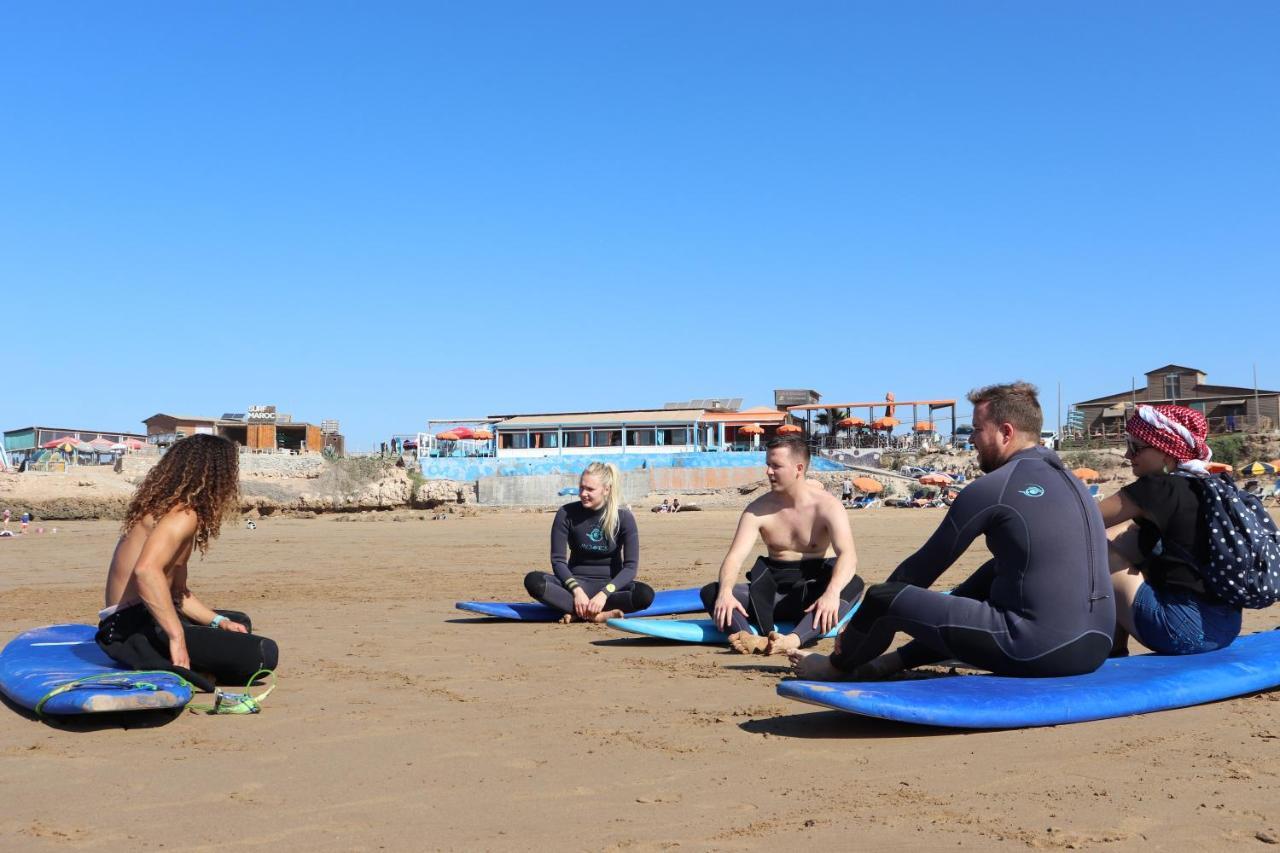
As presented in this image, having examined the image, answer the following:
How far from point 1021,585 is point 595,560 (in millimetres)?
4498

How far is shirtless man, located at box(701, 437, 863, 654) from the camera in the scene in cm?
598

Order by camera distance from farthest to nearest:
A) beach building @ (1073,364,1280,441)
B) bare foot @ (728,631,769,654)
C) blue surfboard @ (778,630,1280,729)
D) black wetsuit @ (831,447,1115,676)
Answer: beach building @ (1073,364,1280,441), bare foot @ (728,631,769,654), black wetsuit @ (831,447,1115,676), blue surfboard @ (778,630,1280,729)

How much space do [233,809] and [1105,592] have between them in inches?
127

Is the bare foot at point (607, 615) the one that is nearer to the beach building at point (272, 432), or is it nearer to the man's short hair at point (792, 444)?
the man's short hair at point (792, 444)

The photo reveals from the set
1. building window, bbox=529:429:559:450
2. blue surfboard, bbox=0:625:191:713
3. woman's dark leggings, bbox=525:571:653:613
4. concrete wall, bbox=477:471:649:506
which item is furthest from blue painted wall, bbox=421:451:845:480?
blue surfboard, bbox=0:625:191:713

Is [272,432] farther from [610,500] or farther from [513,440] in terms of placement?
[610,500]

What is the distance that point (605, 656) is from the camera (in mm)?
6160

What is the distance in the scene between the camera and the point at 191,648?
5.02m

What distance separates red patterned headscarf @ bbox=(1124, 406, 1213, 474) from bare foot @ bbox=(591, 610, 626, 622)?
425 cm

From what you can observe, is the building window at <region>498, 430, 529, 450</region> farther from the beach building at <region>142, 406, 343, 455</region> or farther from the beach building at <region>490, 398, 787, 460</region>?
the beach building at <region>142, 406, 343, 455</region>

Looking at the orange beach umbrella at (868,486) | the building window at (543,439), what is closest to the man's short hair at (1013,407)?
the orange beach umbrella at (868,486)

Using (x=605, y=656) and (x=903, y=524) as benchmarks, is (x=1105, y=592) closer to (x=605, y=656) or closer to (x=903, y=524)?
(x=605, y=656)

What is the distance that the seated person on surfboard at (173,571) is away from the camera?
470cm

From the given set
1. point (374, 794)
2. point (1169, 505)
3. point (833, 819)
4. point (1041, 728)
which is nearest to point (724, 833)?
point (833, 819)
